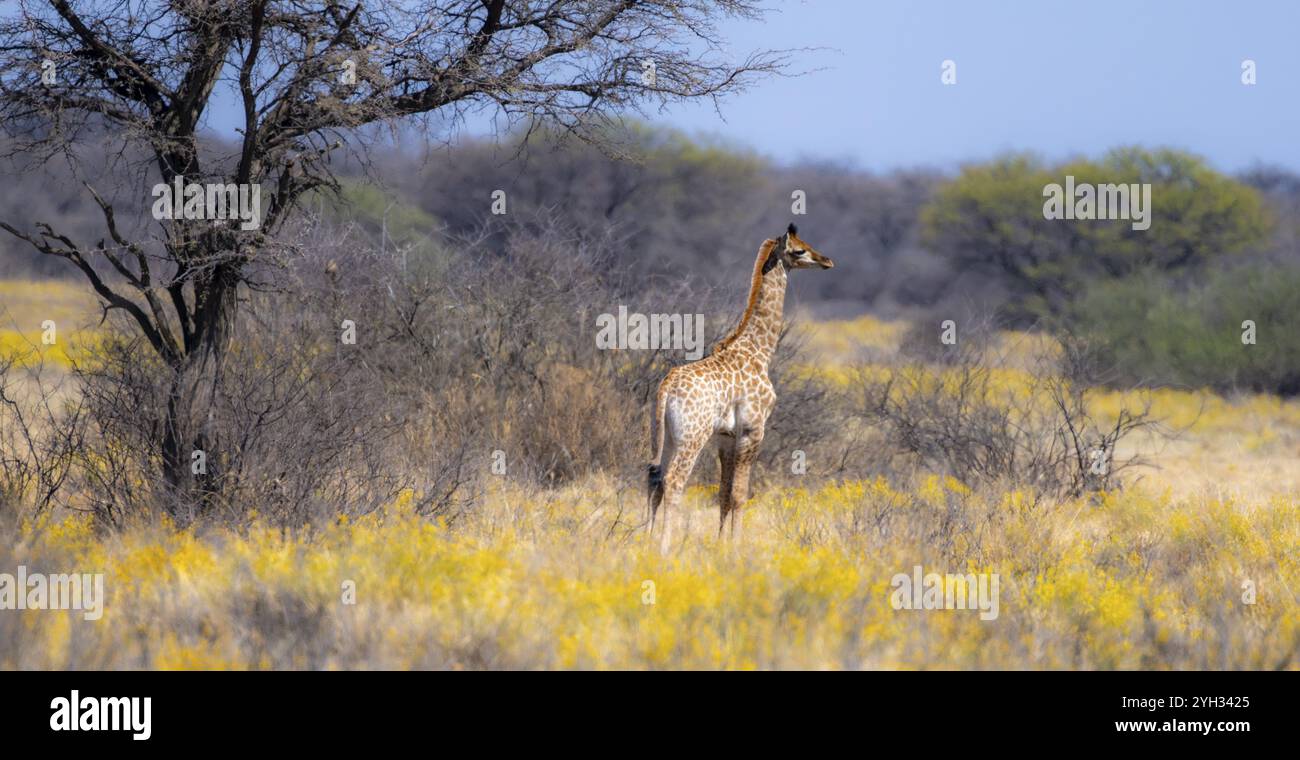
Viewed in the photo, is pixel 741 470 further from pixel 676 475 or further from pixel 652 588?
pixel 652 588

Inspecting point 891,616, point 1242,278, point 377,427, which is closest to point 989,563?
point 891,616

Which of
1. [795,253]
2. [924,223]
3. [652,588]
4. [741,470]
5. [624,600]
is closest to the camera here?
[624,600]

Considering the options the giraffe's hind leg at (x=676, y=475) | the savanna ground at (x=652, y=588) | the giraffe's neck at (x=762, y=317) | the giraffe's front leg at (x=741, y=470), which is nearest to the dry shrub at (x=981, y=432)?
the savanna ground at (x=652, y=588)

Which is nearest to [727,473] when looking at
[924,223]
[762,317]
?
[762,317]

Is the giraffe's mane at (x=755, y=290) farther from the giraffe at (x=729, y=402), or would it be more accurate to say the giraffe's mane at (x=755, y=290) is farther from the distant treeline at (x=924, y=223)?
the distant treeline at (x=924, y=223)

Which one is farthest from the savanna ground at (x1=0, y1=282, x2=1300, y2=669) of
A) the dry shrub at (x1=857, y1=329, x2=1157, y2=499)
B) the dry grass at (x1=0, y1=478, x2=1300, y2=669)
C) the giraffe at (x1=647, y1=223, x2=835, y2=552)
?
the dry shrub at (x1=857, y1=329, x2=1157, y2=499)

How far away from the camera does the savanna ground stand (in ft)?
18.7

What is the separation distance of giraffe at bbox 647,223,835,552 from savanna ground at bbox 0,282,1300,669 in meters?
0.35

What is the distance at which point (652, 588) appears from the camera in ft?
21.2

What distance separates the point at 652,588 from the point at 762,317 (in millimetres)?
2653

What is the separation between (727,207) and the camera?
140 feet

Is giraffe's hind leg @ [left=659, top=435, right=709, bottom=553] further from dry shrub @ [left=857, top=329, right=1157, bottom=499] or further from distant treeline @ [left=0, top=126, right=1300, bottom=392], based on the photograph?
distant treeline @ [left=0, top=126, right=1300, bottom=392]
